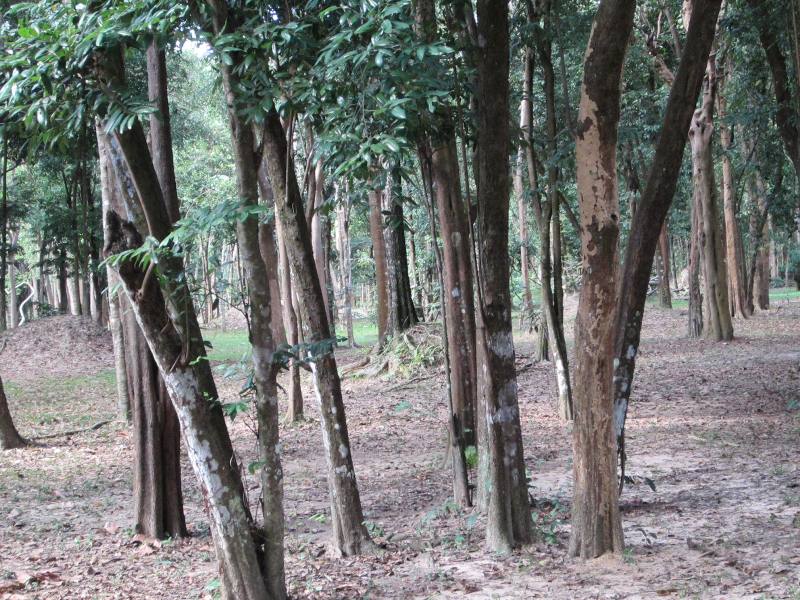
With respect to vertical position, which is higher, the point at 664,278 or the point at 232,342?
the point at 664,278

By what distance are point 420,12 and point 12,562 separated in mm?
6029

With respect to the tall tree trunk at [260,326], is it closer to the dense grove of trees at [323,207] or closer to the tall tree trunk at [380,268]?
the dense grove of trees at [323,207]

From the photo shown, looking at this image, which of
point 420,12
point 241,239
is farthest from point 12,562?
point 420,12

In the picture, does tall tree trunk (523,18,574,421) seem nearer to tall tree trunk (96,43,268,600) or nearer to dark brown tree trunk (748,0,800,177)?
dark brown tree trunk (748,0,800,177)

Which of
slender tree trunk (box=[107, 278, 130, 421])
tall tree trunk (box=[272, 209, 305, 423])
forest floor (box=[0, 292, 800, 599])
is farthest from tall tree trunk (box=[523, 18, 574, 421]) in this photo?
slender tree trunk (box=[107, 278, 130, 421])

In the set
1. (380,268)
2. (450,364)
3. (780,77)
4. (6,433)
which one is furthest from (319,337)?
(380,268)

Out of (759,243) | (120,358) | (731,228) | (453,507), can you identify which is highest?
(731,228)

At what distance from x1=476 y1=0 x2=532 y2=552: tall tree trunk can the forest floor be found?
0.36 metres

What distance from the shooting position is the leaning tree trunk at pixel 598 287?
5203mm

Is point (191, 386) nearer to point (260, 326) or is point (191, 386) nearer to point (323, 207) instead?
point (260, 326)

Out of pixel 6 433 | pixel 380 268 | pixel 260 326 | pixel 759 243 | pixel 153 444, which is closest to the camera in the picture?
pixel 260 326

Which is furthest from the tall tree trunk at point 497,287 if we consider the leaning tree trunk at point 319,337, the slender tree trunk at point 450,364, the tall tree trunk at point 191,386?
the tall tree trunk at point 191,386

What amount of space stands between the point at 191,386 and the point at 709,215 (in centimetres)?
1563

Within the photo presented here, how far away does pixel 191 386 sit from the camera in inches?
204
